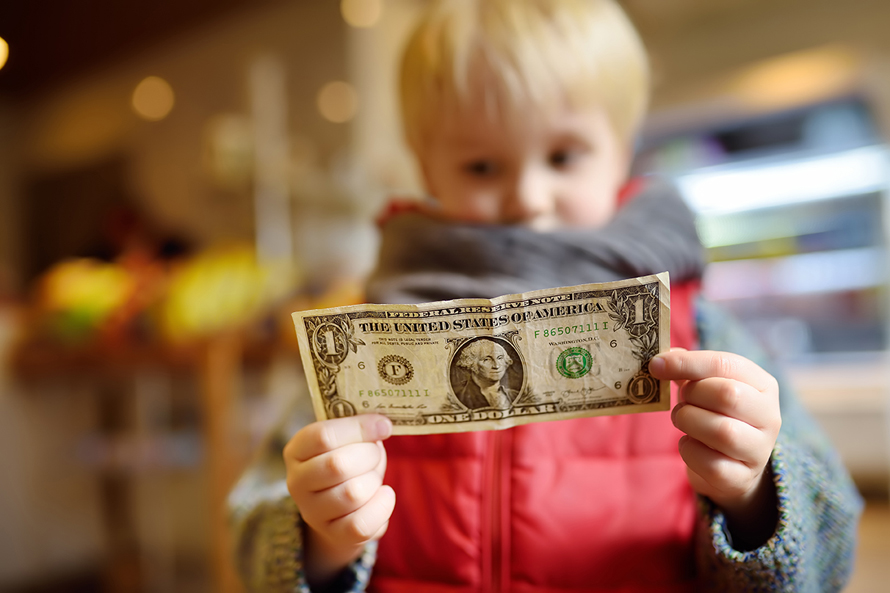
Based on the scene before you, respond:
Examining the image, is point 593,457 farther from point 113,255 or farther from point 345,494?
point 113,255

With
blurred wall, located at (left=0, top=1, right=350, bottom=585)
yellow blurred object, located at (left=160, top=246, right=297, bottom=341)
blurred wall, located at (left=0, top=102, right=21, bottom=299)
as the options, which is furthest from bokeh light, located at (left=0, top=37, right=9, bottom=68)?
blurred wall, located at (left=0, top=102, right=21, bottom=299)

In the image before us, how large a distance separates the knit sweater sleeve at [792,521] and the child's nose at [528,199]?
0.21 metres

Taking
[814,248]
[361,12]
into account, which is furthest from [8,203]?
[814,248]

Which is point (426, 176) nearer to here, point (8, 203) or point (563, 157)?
point (563, 157)

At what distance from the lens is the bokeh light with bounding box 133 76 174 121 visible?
2.35 metres

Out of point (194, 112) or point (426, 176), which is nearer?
point (426, 176)

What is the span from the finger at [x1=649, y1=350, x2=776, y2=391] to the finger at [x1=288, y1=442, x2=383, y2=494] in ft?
0.69

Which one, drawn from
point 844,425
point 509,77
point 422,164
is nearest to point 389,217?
point 422,164

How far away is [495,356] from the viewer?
0.41 m

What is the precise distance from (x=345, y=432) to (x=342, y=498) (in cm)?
5

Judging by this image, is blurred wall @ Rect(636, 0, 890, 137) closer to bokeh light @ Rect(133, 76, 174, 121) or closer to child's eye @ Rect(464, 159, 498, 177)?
bokeh light @ Rect(133, 76, 174, 121)

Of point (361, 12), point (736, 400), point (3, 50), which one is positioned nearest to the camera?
point (736, 400)

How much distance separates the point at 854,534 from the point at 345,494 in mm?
454

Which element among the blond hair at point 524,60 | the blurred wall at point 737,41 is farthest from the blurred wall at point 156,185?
the blond hair at point 524,60
